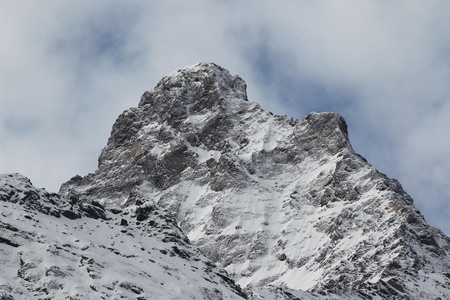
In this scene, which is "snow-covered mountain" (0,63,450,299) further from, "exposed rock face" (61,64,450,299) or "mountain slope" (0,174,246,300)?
"exposed rock face" (61,64,450,299)

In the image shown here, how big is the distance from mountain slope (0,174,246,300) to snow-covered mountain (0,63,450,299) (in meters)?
0.15

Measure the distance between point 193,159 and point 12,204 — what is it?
417 feet

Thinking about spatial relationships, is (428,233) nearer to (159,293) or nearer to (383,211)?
(383,211)

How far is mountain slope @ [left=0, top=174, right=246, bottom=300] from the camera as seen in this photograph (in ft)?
194

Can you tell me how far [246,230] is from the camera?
16438 cm

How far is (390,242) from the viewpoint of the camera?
138 m

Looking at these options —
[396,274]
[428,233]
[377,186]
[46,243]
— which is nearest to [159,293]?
[46,243]

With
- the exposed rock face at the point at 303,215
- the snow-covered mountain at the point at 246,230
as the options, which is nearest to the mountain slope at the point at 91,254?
the snow-covered mountain at the point at 246,230

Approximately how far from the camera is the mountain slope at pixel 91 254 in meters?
59.1

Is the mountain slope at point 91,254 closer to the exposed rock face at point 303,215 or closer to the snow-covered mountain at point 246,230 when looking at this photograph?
the snow-covered mountain at point 246,230

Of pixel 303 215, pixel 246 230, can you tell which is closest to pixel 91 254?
pixel 246 230

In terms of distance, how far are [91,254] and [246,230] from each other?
10045cm

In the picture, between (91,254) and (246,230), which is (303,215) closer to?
(246,230)

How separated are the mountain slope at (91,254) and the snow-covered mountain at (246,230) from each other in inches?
5.9
